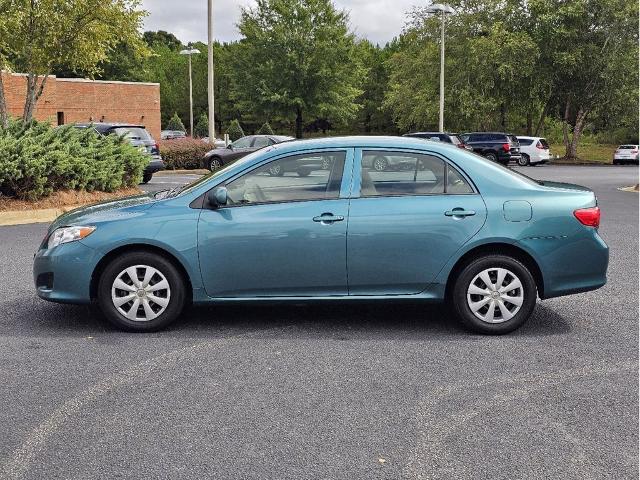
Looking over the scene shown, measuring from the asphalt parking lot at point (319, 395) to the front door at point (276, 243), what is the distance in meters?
0.41

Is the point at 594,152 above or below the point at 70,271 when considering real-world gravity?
above

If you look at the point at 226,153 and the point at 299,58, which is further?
the point at 299,58

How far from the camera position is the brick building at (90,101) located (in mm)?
39875

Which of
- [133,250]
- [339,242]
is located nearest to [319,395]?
[339,242]

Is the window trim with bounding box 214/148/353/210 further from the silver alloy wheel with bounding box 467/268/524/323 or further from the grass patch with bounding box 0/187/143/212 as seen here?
the grass patch with bounding box 0/187/143/212

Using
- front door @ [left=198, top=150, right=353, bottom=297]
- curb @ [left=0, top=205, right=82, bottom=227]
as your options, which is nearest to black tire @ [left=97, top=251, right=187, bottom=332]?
front door @ [left=198, top=150, right=353, bottom=297]

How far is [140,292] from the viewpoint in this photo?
20.8 feet

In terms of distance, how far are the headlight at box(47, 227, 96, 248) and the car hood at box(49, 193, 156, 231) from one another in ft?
0.19

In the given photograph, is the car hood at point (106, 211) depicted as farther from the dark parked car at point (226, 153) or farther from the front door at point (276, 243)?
the dark parked car at point (226, 153)

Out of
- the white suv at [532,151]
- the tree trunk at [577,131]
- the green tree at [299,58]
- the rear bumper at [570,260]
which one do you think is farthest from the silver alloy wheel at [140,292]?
the tree trunk at [577,131]

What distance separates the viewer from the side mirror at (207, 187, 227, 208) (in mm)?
6242

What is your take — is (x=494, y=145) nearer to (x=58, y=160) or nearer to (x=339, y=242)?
(x=58, y=160)

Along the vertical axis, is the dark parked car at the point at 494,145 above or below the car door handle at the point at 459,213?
above

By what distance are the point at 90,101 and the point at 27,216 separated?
33.2m
